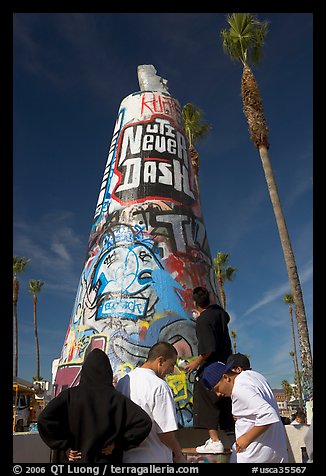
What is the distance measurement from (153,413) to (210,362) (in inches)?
95.4

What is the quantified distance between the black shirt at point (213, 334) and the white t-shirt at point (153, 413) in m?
2.28

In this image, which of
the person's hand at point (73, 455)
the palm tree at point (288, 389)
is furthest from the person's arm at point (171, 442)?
the palm tree at point (288, 389)

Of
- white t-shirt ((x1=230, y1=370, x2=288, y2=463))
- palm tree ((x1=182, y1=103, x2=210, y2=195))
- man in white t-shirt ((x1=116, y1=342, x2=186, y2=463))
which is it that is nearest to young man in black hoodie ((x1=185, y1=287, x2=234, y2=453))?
white t-shirt ((x1=230, y1=370, x2=288, y2=463))

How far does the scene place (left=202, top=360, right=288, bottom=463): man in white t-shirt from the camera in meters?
3.84

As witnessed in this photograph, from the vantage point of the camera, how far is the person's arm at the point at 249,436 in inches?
150

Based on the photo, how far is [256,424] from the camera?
12.6ft

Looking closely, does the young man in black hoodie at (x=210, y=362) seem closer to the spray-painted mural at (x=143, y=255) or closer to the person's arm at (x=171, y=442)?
the person's arm at (x=171, y=442)

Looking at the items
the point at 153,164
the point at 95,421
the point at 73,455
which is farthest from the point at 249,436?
the point at 153,164

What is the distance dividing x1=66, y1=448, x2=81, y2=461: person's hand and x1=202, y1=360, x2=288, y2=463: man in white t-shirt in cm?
148

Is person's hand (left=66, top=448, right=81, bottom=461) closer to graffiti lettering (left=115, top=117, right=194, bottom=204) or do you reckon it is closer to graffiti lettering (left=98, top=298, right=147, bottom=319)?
graffiti lettering (left=98, top=298, right=147, bottom=319)

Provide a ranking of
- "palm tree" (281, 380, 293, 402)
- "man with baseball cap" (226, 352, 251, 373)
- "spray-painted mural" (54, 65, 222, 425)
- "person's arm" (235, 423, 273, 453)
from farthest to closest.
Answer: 1. "palm tree" (281, 380, 293, 402)
2. "spray-painted mural" (54, 65, 222, 425)
3. "man with baseball cap" (226, 352, 251, 373)
4. "person's arm" (235, 423, 273, 453)
